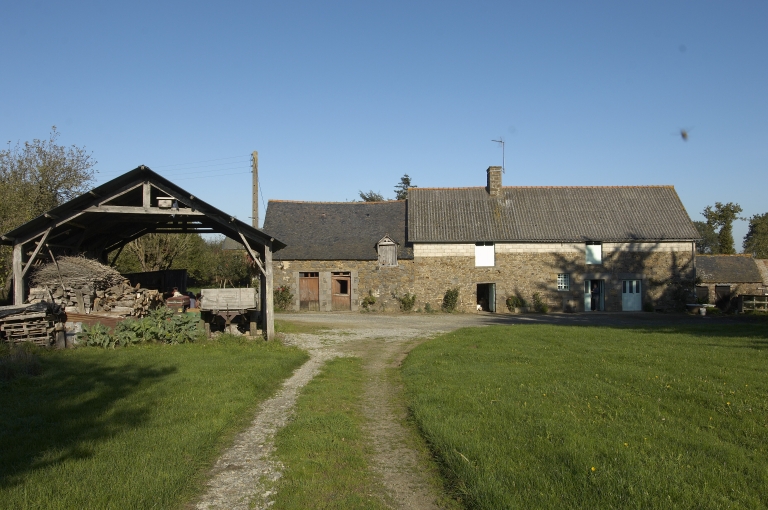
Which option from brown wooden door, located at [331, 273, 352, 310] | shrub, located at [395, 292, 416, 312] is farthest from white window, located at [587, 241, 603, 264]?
brown wooden door, located at [331, 273, 352, 310]

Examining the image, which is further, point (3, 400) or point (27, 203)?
point (27, 203)

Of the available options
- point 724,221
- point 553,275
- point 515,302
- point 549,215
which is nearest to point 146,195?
point 515,302

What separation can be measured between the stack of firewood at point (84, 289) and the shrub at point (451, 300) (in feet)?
57.6

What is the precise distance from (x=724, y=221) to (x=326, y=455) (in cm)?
7414

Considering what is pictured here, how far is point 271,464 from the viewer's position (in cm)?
607

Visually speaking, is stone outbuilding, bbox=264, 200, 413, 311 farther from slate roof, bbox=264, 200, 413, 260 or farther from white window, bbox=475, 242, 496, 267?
white window, bbox=475, 242, 496, 267

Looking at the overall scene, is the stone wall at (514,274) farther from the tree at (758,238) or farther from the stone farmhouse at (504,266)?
the tree at (758,238)

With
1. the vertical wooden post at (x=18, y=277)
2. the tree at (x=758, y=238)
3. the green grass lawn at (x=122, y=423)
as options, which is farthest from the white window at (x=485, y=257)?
the tree at (x=758, y=238)

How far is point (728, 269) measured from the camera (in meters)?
39.5

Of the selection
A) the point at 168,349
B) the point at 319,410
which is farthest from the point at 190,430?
the point at 168,349

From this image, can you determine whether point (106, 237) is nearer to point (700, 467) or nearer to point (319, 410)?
point (319, 410)

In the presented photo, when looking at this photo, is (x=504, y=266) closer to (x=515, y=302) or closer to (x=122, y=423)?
(x=515, y=302)

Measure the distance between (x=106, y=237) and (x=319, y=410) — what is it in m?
14.6

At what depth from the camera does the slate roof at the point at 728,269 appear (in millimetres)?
38594
